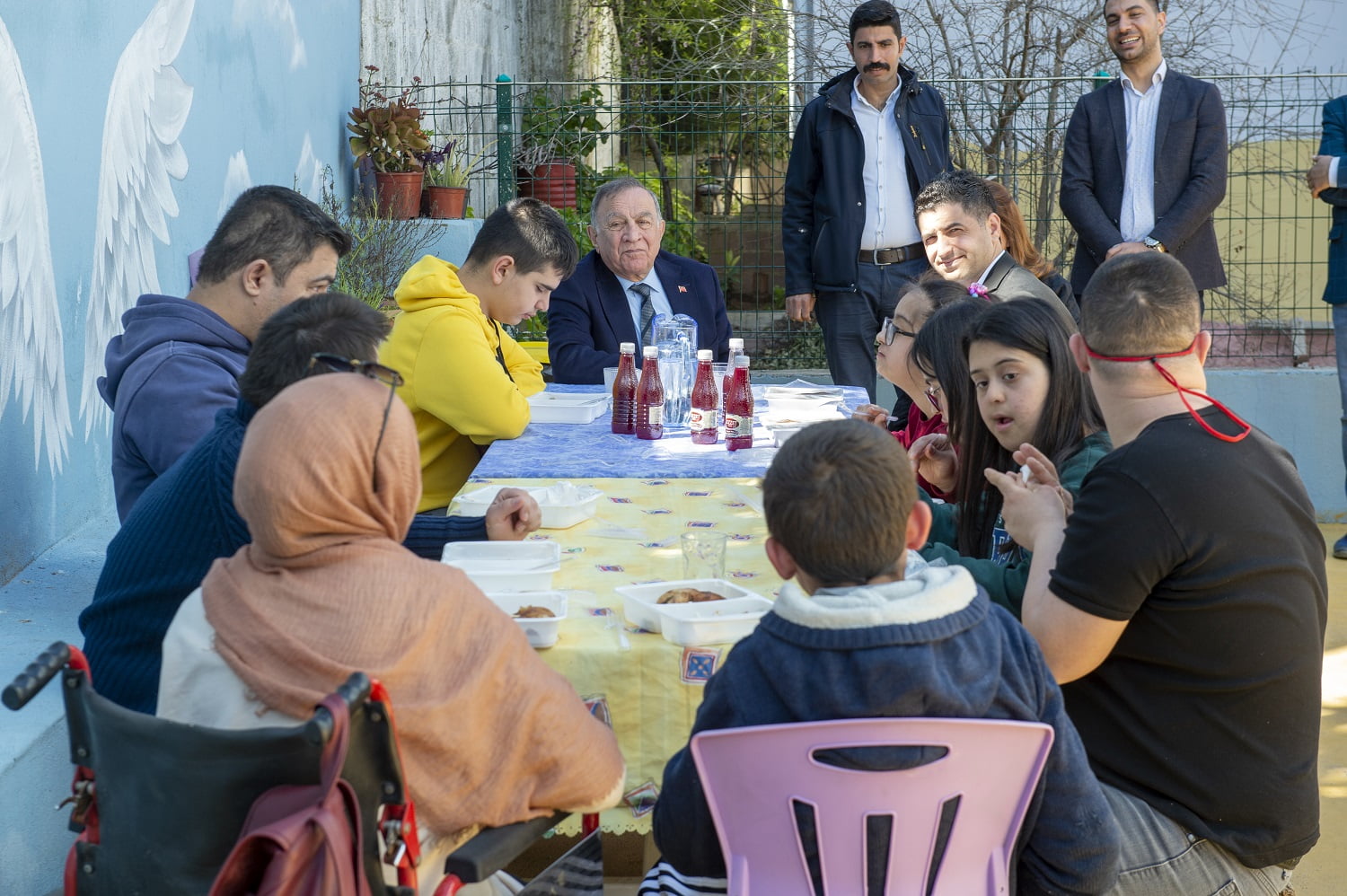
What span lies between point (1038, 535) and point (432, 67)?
24.1ft

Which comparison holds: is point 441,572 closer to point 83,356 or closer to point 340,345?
point 340,345

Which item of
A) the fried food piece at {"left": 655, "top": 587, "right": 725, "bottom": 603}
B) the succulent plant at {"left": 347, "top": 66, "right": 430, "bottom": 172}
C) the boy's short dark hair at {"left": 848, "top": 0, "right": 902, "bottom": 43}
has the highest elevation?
the boy's short dark hair at {"left": 848, "top": 0, "right": 902, "bottom": 43}

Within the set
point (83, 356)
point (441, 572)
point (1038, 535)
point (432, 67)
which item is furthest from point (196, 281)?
point (432, 67)

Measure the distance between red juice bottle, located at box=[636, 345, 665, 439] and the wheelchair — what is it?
2155 millimetres

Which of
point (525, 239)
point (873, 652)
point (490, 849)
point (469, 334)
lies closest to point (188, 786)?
point (490, 849)

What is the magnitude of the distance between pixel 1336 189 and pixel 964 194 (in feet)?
7.08

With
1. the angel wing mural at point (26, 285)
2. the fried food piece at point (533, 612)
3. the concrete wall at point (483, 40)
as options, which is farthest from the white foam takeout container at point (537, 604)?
the concrete wall at point (483, 40)

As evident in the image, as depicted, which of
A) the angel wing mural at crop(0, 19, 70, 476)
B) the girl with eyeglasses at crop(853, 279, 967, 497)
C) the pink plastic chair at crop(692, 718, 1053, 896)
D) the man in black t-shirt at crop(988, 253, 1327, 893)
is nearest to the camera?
the pink plastic chair at crop(692, 718, 1053, 896)

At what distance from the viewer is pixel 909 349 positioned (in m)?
3.49

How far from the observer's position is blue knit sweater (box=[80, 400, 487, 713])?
2.11 metres

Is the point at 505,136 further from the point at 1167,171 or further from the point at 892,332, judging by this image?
the point at 892,332

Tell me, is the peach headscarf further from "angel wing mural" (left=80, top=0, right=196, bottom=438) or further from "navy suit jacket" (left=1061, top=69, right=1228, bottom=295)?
"navy suit jacket" (left=1061, top=69, right=1228, bottom=295)

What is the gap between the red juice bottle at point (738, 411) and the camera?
356cm

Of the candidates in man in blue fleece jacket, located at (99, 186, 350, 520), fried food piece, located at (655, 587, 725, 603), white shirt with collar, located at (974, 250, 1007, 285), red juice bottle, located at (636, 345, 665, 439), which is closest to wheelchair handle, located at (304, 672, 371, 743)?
fried food piece, located at (655, 587, 725, 603)
